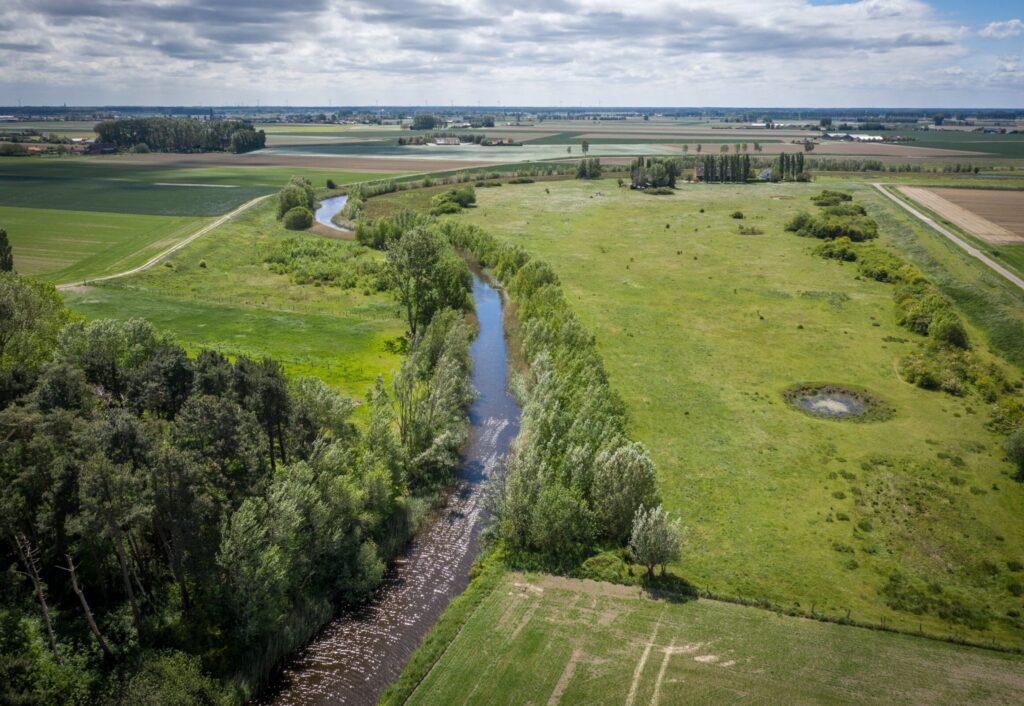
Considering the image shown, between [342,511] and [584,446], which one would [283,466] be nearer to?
[342,511]

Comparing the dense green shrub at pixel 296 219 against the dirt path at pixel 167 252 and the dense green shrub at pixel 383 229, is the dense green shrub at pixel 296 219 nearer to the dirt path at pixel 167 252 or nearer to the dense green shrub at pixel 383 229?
the dirt path at pixel 167 252

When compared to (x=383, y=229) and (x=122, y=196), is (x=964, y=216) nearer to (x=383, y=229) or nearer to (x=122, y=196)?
(x=383, y=229)

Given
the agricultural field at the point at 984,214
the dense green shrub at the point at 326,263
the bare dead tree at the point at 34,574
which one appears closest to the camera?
the bare dead tree at the point at 34,574

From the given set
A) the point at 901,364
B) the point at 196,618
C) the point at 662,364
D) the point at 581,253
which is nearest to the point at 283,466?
the point at 196,618

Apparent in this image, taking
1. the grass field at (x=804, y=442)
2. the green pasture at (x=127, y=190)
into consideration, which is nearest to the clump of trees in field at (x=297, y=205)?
the green pasture at (x=127, y=190)

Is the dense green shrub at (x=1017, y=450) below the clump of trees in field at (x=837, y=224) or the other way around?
below

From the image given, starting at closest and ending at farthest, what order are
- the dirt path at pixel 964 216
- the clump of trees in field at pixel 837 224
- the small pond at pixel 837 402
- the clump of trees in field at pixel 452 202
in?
the small pond at pixel 837 402 → the dirt path at pixel 964 216 → the clump of trees in field at pixel 837 224 → the clump of trees in field at pixel 452 202

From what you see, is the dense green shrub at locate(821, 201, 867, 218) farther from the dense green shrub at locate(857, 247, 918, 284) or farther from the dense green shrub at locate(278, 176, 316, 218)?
the dense green shrub at locate(278, 176, 316, 218)

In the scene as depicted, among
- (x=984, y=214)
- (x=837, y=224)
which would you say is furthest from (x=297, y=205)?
(x=984, y=214)
